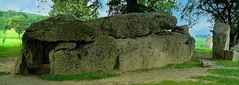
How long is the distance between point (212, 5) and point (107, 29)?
24.4 meters

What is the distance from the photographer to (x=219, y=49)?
39.1 metres

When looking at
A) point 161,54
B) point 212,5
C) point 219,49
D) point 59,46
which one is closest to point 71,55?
point 59,46

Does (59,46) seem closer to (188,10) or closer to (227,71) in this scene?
(227,71)

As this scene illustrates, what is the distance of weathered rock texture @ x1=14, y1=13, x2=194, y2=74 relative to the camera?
25844 millimetres

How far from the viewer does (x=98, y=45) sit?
26.3 meters

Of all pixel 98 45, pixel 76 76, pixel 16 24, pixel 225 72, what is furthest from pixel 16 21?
pixel 76 76

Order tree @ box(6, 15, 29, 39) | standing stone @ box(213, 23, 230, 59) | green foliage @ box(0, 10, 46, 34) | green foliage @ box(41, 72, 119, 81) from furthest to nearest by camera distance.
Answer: green foliage @ box(0, 10, 46, 34) < tree @ box(6, 15, 29, 39) < standing stone @ box(213, 23, 230, 59) < green foliage @ box(41, 72, 119, 81)

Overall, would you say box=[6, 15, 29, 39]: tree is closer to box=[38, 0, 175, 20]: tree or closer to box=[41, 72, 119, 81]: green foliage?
box=[38, 0, 175, 20]: tree

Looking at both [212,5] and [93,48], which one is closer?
[93,48]

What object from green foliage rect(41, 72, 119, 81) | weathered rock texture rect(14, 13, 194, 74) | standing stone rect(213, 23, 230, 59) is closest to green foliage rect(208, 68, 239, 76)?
weathered rock texture rect(14, 13, 194, 74)

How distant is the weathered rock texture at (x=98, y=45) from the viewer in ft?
84.8

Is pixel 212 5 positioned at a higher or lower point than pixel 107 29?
higher

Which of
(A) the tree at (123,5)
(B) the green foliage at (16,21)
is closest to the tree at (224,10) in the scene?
(A) the tree at (123,5)

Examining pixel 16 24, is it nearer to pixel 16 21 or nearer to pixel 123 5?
pixel 16 21
